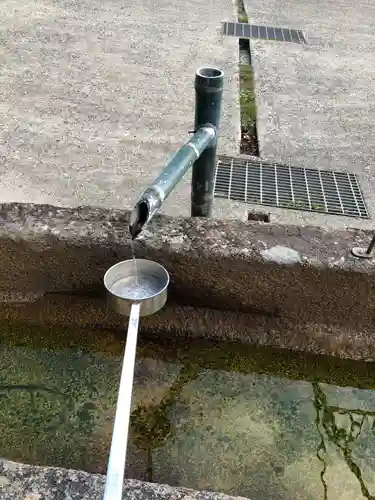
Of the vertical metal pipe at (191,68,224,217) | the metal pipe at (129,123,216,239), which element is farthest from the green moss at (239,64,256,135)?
the metal pipe at (129,123,216,239)

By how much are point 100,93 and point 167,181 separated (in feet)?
9.81

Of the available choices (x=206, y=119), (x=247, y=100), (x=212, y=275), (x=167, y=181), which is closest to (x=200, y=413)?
(x=212, y=275)

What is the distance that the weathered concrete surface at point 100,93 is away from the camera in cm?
345

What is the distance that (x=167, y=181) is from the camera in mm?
1771

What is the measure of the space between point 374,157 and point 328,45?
257 cm

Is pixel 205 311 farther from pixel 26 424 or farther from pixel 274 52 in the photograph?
pixel 274 52

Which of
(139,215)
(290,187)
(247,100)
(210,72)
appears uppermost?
(210,72)

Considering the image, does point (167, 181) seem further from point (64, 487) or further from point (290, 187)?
point (290, 187)

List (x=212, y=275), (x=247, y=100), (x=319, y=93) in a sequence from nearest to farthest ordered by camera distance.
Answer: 1. (x=212, y=275)
2. (x=247, y=100)
3. (x=319, y=93)

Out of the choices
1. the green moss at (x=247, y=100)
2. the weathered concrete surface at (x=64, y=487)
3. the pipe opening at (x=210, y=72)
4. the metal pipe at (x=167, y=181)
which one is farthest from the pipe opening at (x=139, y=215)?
the green moss at (x=247, y=100)

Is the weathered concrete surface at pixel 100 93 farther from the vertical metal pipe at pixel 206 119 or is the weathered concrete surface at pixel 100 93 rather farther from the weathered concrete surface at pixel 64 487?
the weathered concrete surface at pixel 64 487

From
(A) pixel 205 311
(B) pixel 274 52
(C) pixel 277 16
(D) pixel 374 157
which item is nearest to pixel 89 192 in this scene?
(A) pixel 205 311

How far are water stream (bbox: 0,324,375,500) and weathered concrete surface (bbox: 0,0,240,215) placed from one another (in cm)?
113

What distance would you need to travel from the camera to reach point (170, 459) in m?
1.98
